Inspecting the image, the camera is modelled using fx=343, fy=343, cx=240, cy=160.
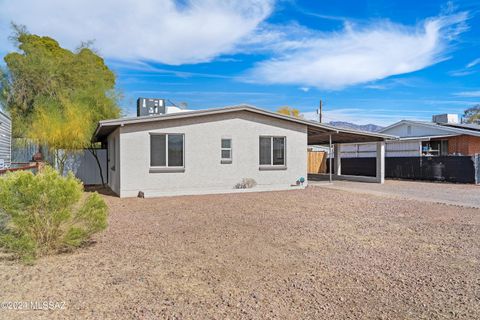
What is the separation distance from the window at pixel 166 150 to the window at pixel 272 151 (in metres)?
3.57

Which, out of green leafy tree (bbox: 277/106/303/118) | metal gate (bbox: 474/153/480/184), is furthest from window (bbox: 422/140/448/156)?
green leafy tree (bbox: 277/106/303/118)

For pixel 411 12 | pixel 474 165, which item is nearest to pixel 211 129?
pixel 411 12

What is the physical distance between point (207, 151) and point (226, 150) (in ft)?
2.79

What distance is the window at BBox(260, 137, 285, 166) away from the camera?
14.8m

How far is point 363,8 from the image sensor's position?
1441cm

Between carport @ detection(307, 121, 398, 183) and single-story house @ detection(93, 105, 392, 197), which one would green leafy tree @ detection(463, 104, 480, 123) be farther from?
single-story house @ detection(93, 105, 392, 197)

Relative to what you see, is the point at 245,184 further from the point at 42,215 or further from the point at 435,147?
the point at 435,147

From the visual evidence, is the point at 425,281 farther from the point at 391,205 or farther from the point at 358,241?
the point at 391,205

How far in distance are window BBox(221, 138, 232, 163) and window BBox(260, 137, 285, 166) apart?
4.80 feet

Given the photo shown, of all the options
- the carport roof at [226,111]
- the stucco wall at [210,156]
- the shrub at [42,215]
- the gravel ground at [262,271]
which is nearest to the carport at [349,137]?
the carport roof at [226,111]

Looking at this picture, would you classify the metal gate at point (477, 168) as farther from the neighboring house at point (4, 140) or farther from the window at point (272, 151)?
the neighboring house at point (4, 140)

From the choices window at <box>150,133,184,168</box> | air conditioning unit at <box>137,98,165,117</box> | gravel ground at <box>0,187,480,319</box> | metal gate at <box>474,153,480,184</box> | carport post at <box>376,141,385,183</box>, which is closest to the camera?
gravel ground at <box>0,187,480,319</box>

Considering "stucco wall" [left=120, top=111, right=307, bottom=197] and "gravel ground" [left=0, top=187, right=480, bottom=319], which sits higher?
"stucco wall" [left=120, top=111, right=307, bottom=197]

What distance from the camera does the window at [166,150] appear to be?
42.5 feet
